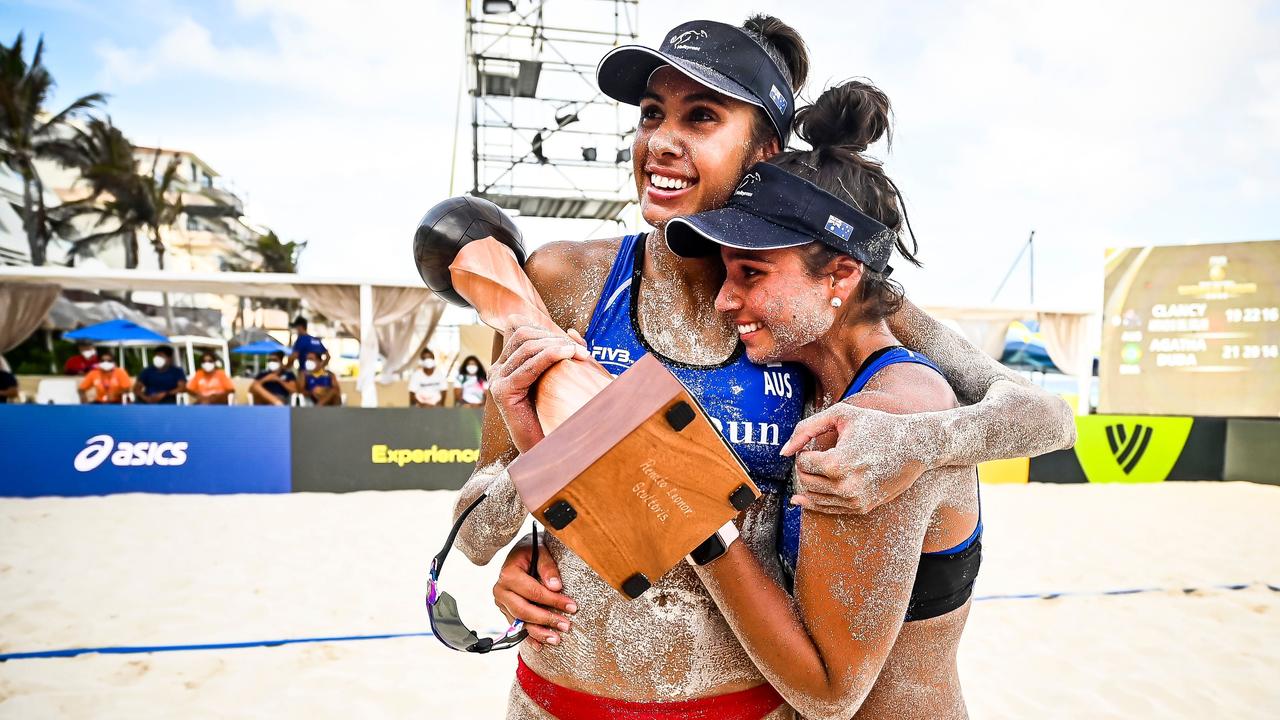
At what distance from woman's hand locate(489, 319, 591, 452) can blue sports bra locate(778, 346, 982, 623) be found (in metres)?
0.51

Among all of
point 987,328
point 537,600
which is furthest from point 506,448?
point 987,328

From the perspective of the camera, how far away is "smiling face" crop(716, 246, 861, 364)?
1.19 m

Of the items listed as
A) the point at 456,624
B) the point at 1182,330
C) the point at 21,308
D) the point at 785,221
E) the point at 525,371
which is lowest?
the point at 1182,330

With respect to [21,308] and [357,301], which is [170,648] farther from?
[21,308]

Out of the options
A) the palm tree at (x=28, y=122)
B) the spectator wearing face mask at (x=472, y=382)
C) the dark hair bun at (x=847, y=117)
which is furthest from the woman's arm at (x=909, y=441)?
the palm tree at (x=28, y=122)

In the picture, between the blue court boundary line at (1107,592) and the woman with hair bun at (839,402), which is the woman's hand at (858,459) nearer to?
the woman with hair bun at (839,402)

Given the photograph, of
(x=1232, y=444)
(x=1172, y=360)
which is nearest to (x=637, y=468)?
(x=1232, y=444)

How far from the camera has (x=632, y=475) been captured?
2.51 feet

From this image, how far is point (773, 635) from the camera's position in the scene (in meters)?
1.00

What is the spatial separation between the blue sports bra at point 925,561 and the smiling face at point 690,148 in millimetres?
430

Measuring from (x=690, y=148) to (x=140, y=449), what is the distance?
29.6 ft

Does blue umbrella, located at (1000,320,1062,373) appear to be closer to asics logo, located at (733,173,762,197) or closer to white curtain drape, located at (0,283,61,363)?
asics logo, located at (733,173,762,197)

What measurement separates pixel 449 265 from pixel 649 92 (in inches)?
20.3

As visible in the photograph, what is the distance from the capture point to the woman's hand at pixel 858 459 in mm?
934
